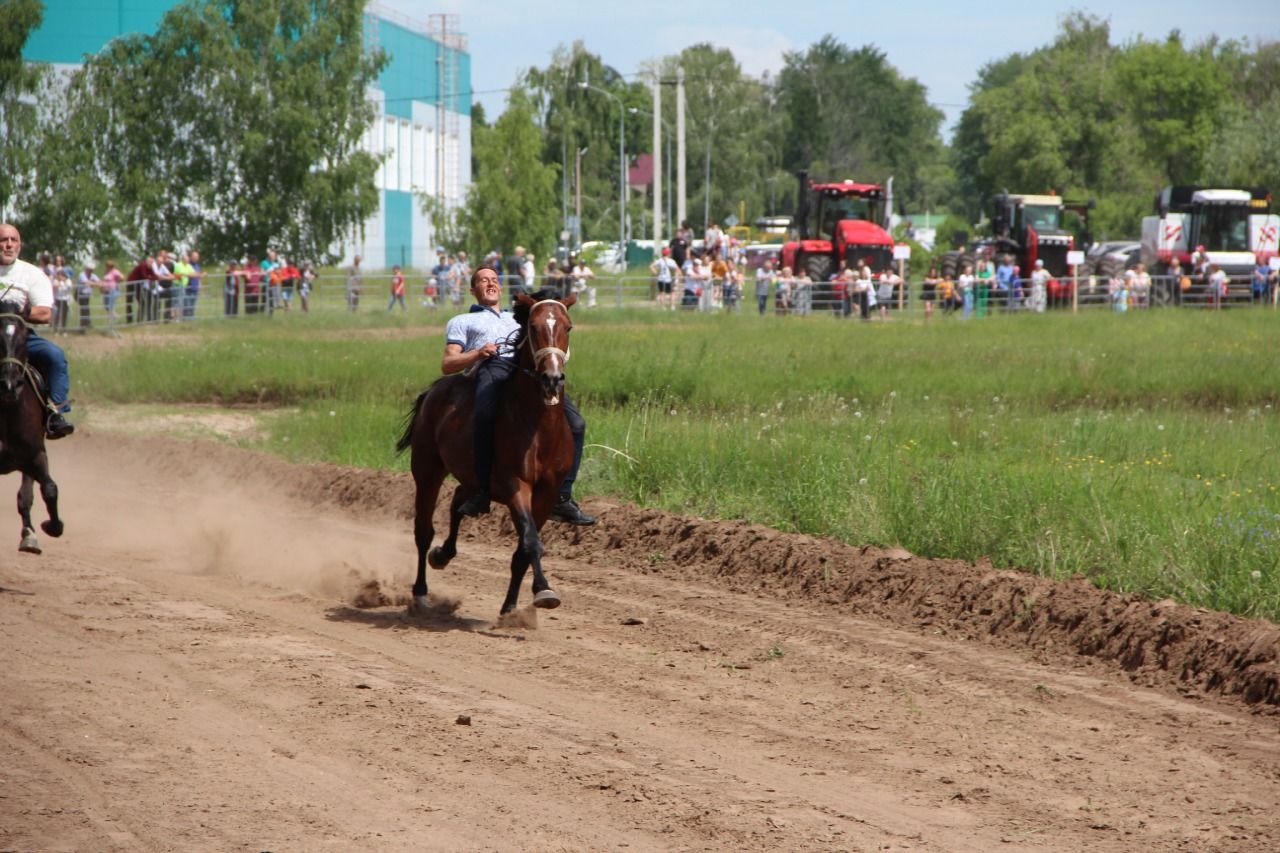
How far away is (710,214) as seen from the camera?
11262cm

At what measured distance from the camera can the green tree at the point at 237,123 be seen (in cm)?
5378

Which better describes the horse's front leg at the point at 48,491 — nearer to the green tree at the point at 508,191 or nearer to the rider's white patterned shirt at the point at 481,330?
the rider's white patterned shirt at the point at 481,330

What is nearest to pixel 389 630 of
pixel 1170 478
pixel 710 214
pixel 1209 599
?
pixel 1209 599

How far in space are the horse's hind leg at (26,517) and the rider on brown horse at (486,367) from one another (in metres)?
3.68

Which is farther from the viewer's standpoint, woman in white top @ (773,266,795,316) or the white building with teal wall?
the white building with teal wall

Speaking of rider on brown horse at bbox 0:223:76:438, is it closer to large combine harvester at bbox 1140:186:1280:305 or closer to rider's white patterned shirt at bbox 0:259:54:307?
rider's white patterned shirt at bbox 0:259:54:307

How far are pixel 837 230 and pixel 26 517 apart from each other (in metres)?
37.9

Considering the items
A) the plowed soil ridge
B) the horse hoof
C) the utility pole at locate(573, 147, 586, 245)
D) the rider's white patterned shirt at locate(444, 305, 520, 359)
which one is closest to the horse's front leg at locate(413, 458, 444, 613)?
the rider's white patterned shirt at locate(444, 305, 520, 359)

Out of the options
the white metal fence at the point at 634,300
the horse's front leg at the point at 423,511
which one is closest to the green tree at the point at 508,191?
the white metal fence at the point at 634,300

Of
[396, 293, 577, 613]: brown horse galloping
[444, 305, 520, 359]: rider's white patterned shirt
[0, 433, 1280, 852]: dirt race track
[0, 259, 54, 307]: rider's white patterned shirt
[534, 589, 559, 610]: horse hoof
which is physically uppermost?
[0, 259, 54, 307]: rider's white patterned shirt

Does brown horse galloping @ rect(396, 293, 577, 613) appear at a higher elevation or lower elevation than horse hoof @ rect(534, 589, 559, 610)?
higher

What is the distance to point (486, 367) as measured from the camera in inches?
430

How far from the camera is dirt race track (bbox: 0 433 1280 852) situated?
641 centimetres

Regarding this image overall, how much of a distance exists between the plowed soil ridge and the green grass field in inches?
15.7
